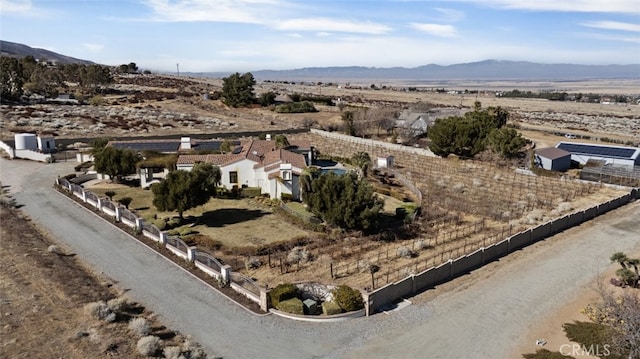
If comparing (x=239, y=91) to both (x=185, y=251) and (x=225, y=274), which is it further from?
(x=225, y=274)

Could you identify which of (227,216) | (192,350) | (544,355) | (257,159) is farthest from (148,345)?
(257,159)

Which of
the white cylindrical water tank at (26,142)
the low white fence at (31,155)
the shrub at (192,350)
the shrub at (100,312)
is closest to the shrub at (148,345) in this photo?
the shrub at (192,350)

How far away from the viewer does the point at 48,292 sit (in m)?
24.5

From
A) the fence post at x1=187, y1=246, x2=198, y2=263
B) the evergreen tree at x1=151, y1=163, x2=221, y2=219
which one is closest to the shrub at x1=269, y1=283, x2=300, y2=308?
the fence post at x1=187, y1=246, x2=198, y2=263

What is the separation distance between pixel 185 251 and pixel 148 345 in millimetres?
10315

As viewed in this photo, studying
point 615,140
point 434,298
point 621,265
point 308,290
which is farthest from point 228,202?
point 615,140

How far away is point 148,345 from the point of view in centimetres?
1959

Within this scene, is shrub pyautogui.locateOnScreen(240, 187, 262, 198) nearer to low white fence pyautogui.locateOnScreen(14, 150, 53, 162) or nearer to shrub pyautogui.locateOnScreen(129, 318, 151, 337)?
shrub pyautogui.locateOnScreen(129, 318, 151, 337)

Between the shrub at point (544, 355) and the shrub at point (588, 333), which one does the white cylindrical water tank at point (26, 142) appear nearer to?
the shrub at point (544, 355)

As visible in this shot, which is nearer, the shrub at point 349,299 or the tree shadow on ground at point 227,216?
the shrub at point 349,299

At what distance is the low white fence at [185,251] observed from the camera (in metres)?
25.3

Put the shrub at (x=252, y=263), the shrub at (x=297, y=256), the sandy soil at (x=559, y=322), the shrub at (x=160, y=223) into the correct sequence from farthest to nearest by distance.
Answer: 1. the shrub at (x=160, y=223)
2. the shrub at (x=297, y=256)
3. the shrub at (x=252, y=263)
4. the sandy soil at (x=559, y=322)
